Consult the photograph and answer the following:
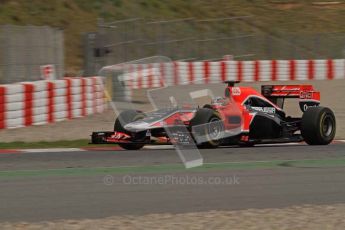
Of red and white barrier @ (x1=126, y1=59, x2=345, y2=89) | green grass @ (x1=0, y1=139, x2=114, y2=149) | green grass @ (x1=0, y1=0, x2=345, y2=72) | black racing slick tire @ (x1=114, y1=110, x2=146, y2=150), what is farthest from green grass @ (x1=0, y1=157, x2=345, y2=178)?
green grass @ (x1=0, y1=0, x2=345, y2=72)

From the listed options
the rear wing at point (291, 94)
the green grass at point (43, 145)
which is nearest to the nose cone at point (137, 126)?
the green grass at point (43, 145)

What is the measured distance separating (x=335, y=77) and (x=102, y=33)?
11500 millimetres

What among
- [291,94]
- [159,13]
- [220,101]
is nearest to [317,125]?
[291,94]

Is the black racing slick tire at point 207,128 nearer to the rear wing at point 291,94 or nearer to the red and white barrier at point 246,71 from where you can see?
the rear wing at point 291,94

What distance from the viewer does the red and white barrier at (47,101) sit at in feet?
44.2

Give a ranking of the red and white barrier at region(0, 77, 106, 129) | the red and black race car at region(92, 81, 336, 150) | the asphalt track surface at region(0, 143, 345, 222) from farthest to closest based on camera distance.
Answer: the red and white barrier at region(0, 77, 106, 129) < the red and black race car at region(92, 81, 336, 150) < the asphalt track surface at region(0, 143, 345, 222)

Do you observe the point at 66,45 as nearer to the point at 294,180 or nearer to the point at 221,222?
the point at 294,180

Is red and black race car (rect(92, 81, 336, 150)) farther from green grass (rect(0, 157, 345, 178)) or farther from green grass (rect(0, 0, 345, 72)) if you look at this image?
green grass (rect(0, 0, 345, 72))

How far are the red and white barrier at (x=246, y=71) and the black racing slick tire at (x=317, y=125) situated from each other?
421 inches

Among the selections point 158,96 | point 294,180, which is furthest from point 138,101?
point 294,180

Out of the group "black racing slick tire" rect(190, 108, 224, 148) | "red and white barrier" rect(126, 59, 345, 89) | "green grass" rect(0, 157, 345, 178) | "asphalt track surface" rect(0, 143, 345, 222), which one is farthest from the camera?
"red and white barrier" rect(126, 59, 345, 89)

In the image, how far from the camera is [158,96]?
11.5 meters

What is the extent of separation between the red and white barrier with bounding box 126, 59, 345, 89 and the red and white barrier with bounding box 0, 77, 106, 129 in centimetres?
567

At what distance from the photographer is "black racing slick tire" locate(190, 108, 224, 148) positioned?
33.1ft
